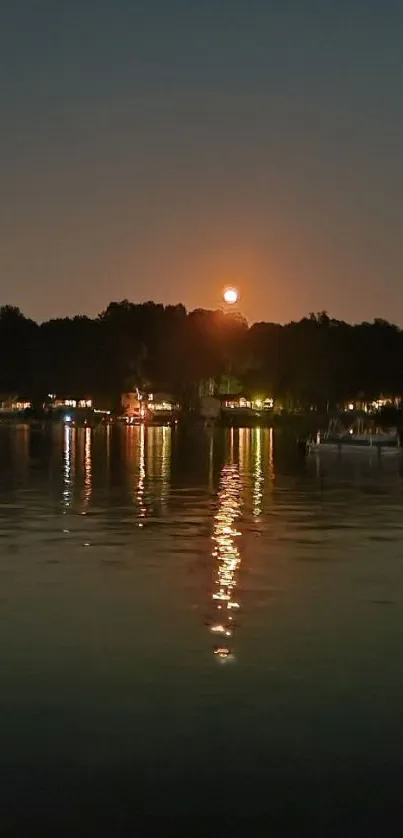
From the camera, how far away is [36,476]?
38625 millimetres

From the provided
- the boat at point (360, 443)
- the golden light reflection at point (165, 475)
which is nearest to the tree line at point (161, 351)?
the boat at point (360, 443)

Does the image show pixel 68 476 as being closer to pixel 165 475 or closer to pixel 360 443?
pixel 165 475

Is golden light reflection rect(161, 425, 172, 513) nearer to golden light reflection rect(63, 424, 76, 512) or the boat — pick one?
golden light reflection rect(63, 424, 76, 512)

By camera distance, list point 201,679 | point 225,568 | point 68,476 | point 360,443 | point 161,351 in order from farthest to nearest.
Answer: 1. point 161,351
2. point 360,443
3. point 68,476
4. point 225,568
5. point 201,679

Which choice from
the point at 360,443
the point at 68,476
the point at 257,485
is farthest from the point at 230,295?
the point at 360,443

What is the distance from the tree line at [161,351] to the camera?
5935 inches

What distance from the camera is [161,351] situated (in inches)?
6850

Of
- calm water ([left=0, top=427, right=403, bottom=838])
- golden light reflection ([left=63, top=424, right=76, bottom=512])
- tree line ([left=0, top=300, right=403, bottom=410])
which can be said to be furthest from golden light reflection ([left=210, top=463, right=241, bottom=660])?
tree line ([left=0, top=300, right=403, bottom=410])

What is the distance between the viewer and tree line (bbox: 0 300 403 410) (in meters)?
151

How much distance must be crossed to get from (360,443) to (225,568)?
50.6 m

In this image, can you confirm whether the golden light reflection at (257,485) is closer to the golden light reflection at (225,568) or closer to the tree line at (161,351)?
the golden light reflection at (225,568)

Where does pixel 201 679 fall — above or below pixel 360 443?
below

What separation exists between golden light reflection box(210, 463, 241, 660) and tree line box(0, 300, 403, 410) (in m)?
109

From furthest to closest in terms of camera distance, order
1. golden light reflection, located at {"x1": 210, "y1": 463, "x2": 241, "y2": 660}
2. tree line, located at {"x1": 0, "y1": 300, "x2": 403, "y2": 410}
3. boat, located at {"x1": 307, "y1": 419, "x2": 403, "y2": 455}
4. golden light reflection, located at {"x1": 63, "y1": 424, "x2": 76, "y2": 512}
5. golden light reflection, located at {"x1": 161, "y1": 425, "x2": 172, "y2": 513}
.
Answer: tree line, located at {"x1": 0, "y1": 300, "x2": 403, "y2": 410} < boat, located at {"x1": 307, "y1": 419, "x2": 403, "y2": 455} < golden light reflection, located at {"x1": 161, "y1": 425, "x2": 172, "y2": 513} < golden light reflection, located at {"x1": 63, "y1": 424, "x2": 76, "y2": 512} < golden light reflection, located at {"x1": 210, "y1": 463, "x2": 241, "y2": 660}
